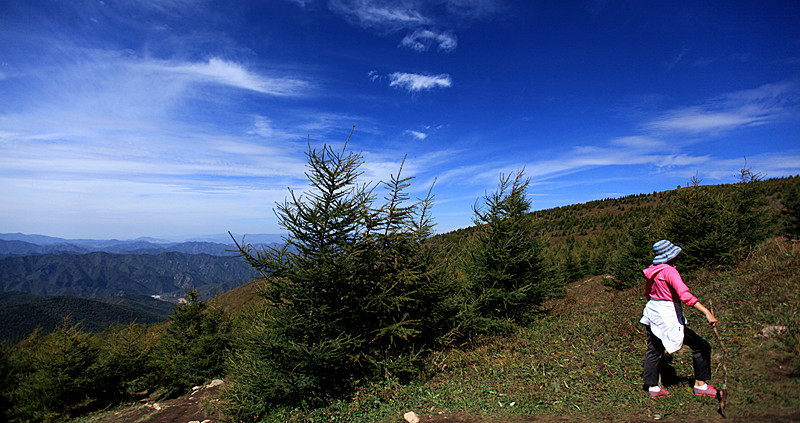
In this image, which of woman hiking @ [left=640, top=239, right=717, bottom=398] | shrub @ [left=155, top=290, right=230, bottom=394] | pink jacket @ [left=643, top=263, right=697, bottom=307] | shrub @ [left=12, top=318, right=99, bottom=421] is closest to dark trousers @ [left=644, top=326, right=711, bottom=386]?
woman hiking @ [left=640, top=239, right=717, bottom=398]

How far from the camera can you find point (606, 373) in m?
6.43

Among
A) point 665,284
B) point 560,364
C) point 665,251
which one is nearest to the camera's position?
point 665,284

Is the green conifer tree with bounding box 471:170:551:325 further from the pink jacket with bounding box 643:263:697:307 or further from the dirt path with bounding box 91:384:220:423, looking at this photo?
the dirt path with bounding box 91:384:220:423

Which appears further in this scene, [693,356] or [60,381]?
[60,381]

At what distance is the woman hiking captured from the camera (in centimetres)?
476

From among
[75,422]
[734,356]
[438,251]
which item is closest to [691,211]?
[734,356]

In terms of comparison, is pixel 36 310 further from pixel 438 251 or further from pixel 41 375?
pixel 438 251

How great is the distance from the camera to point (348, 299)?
7.93m

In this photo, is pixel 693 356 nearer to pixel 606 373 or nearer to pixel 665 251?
pixel 665 251

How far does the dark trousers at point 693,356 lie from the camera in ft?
15.6

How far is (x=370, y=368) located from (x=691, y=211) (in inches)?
609

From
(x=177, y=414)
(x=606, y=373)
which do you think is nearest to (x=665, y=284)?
(x=606, y=373)

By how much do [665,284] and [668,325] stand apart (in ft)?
2.09

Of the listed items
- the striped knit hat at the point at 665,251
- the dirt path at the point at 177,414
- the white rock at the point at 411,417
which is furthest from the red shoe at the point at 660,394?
the dirt path at the point at 177,414
